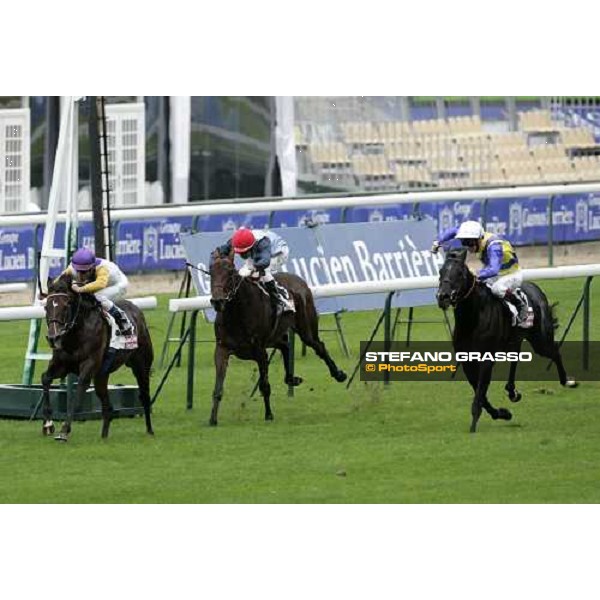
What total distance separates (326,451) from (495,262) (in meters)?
2.10

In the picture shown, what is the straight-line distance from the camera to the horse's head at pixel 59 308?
14.9 m

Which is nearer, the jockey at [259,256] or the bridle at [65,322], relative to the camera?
the bridle at [65,322]

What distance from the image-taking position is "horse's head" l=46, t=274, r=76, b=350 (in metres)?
14.9

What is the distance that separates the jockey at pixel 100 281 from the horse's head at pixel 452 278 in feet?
7.97

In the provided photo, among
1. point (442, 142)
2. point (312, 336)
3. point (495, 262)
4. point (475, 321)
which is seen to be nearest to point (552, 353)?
point (475, 321)

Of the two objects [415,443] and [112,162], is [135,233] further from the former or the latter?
[415,443]

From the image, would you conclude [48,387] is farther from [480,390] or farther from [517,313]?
[517,313]

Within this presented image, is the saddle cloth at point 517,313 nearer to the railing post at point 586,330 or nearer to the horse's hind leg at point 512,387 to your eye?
the horse's hind leg at point 512,387

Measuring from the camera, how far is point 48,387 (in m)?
15.3

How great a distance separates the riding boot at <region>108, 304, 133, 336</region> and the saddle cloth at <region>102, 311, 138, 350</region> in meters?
0.03

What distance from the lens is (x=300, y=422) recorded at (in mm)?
16453

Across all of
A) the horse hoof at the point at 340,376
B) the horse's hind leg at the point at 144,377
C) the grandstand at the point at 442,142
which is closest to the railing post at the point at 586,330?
the horse hoof at the point at 340,376

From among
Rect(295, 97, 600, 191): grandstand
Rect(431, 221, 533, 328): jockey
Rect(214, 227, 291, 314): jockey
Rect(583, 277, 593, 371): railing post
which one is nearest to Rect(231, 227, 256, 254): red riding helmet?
Rect(214, 227, 291, 314): jockey
